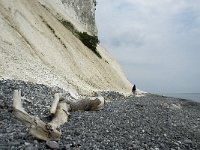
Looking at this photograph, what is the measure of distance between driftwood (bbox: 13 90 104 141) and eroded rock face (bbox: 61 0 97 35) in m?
48.8

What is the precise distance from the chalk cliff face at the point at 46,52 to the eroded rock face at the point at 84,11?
225 inches

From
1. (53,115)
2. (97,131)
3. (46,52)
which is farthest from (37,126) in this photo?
(46,52)

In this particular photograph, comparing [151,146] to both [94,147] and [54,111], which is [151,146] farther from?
[54,111]

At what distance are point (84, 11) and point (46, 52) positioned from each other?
35743 mm

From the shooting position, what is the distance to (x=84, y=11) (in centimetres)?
7825

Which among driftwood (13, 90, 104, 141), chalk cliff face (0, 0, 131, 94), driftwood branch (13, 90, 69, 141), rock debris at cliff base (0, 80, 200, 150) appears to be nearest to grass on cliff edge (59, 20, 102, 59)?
chalk cliff face (0, 0, 131, 94)

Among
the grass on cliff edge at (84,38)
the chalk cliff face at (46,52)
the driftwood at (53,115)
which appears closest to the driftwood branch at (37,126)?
the driftwood at (53,115)

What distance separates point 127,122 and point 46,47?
84.7 ft

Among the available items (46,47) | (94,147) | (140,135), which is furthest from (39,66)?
(94,147)

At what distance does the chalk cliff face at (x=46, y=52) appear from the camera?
3512 centimetres

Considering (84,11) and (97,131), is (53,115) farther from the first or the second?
(84,11)

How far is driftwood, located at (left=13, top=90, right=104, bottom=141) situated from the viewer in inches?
577

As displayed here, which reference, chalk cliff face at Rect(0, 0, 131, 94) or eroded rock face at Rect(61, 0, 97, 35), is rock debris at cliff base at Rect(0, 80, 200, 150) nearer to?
chalk cliff face at Rect(0, 0, 131, 94)

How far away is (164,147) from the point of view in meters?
16.3
